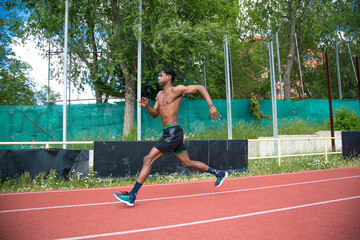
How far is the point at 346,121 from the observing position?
19516 millimetres

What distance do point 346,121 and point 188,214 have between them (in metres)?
19.1

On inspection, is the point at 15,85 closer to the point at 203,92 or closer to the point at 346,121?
the point at 203,92

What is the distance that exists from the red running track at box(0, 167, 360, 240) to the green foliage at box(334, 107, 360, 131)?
14.9m

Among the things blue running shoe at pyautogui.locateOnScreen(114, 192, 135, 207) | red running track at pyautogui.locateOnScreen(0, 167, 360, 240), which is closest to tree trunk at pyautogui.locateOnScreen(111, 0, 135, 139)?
red running track at pyautogui.locateOnScreen(0, 167, 360, 240)

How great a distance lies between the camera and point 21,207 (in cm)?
503

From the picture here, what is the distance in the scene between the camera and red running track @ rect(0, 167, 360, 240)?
3416 mm

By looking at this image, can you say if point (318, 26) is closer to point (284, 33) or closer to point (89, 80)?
point (284, 33)

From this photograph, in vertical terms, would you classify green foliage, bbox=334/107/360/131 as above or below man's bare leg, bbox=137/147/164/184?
above

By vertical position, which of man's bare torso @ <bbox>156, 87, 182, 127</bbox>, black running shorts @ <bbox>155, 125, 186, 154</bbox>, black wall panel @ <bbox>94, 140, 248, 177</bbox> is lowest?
black wall panel @ <bbox>94, 140, 248, 177</bbox>

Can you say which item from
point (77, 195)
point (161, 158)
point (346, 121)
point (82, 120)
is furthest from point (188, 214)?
point (346, 121)

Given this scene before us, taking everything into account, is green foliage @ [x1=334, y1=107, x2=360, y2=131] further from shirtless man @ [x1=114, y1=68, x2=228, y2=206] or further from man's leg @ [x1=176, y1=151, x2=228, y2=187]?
shirtless man @ [x1=114, y1=68, x2=228, y2=206]

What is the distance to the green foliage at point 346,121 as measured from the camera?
1939cm

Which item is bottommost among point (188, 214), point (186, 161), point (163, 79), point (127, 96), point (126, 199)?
point (188, 214)

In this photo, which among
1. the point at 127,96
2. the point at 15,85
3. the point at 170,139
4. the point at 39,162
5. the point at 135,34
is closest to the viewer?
the point at 170,139
